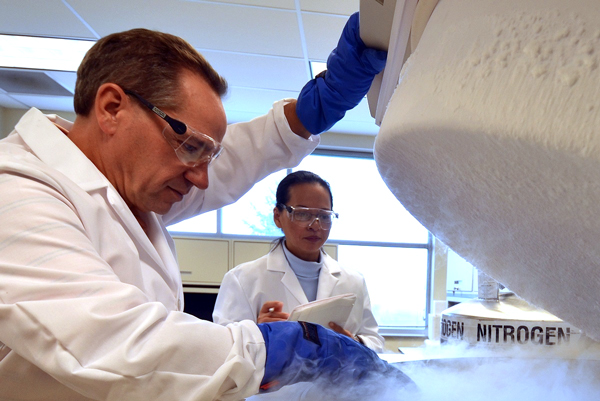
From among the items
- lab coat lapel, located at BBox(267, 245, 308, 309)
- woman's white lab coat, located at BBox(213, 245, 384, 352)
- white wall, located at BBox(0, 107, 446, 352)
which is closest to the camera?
woman's white lab coat, located at BBox(213, 245, 384, 352)

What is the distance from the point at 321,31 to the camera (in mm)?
2875

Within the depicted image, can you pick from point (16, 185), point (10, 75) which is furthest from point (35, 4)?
point (16, 185)

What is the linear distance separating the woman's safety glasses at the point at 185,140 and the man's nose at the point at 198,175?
0.03 metres

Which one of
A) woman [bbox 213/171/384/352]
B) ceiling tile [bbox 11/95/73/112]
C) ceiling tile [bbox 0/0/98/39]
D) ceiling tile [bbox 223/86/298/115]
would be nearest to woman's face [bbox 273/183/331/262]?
woman [bbox 213/171/384/352]

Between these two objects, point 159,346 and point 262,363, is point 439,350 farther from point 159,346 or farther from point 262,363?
point 159,346

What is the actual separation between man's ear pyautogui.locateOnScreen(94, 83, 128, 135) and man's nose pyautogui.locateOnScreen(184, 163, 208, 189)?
16 centimetres

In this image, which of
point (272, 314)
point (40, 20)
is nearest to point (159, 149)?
point (272, 314)

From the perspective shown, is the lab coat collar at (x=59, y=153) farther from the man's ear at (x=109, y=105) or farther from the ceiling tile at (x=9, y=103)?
the ceiling tile at (x=9, y=103)

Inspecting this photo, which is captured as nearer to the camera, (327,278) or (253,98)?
(327,278)

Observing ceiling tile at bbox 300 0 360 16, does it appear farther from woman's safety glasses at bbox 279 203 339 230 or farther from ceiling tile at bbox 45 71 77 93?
ceiling tile at bbox 45 71 77 93

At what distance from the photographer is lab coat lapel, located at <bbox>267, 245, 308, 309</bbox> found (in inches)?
78.8

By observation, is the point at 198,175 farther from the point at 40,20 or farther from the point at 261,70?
the point at 261,70

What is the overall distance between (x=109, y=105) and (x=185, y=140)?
0.49 feet

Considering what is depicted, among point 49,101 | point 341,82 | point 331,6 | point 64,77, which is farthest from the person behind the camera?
point 49,101
